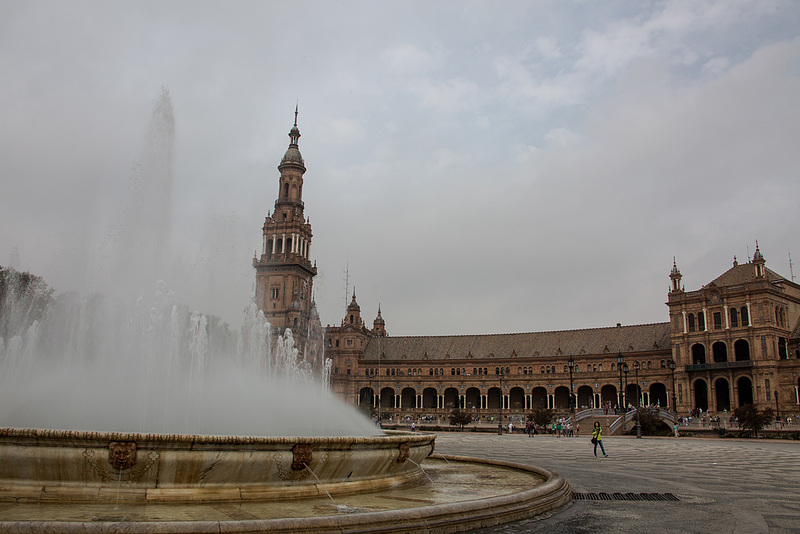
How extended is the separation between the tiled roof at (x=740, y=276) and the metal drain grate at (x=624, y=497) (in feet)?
214

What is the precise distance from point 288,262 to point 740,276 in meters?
58.9

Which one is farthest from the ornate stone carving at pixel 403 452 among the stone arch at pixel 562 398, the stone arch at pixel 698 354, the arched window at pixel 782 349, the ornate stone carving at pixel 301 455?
the stone arch at pixel 562 398

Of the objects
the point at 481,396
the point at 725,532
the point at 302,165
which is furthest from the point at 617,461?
the point at 302,165

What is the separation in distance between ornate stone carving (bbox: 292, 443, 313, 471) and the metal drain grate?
205 inches

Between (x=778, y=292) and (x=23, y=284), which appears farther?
(x=778, y=292)

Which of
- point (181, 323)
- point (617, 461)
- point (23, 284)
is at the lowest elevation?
point (617, 461)

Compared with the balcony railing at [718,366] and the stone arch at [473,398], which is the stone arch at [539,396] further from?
the balcony railing at [718,366]

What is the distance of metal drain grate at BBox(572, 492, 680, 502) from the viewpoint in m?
11.3

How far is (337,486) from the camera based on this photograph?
9695 mm

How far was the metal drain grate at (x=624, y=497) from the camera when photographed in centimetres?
1127

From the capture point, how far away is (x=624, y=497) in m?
11.5

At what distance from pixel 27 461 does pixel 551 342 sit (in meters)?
85.2

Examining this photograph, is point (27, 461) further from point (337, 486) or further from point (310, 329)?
point (310, 329)

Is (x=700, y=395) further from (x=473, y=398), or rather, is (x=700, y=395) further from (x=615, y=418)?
(x=473, y=398)
